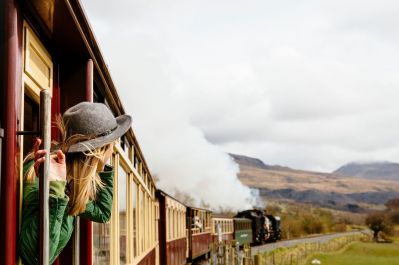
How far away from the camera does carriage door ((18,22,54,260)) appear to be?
7.14 feet

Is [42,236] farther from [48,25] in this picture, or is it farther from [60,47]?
[60,47]

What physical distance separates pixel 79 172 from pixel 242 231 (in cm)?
3125

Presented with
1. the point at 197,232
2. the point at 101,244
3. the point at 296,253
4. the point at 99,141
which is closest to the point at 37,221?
the point at 99,141

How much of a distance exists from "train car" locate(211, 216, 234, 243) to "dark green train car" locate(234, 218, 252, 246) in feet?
2.70

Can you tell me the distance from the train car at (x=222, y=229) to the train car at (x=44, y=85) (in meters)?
19.9

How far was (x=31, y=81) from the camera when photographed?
2.32 m

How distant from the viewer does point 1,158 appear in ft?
6.30

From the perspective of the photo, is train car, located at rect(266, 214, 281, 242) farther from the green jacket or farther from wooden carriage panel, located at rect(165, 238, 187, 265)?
the green jacket

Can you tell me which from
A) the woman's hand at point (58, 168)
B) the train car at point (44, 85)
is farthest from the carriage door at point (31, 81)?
the woman's hand at point (58, 168)

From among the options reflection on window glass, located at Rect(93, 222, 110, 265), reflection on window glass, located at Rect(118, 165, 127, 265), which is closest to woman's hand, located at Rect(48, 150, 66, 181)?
reflection on window glass, located at Rect(93, 222, 110, 265)

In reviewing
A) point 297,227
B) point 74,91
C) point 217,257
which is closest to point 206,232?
point 217,257

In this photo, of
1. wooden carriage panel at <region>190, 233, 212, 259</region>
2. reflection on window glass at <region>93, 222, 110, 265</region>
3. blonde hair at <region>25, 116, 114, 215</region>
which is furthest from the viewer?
wooden carriage panel at <region>190, 233, 212, 259</region>

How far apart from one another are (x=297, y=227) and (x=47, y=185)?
278ft

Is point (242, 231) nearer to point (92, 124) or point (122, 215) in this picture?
point (122, 215)
